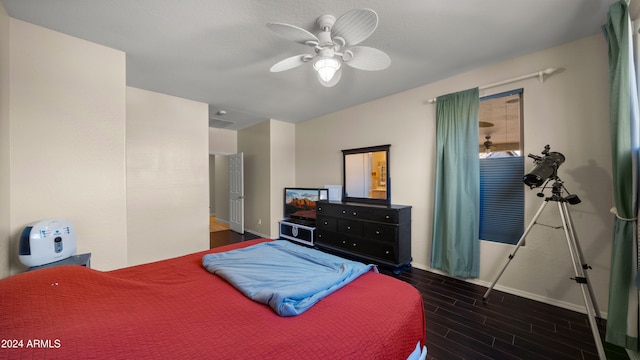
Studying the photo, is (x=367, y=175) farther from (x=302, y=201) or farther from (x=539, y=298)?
(x=539, y=298)

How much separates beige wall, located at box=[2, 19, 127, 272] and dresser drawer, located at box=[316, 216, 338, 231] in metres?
2.62

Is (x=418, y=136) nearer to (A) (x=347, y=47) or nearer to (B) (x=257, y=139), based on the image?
(A) (x=347, y=47)

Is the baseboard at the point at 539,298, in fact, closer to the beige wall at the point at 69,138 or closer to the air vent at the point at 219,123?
the beige wall at the point at 69,138

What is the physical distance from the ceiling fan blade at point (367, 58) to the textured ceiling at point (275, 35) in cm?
29

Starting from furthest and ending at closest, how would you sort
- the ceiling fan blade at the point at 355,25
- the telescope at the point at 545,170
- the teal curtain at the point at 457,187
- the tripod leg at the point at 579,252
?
the teal curtain at the point at 457,187 < the telescope at the point at 545,170 < the tripod leg at the point at 579,252 < the ceiling fan blade at the point at 355,25

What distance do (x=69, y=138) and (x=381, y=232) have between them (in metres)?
3.49

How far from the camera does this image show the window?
244 cm

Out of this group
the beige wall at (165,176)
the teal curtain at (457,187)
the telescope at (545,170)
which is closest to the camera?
the telescope at (545,170)

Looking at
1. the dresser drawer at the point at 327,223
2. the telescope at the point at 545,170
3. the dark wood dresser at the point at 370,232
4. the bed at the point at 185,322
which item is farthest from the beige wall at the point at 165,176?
the telescope at the point at 545,170

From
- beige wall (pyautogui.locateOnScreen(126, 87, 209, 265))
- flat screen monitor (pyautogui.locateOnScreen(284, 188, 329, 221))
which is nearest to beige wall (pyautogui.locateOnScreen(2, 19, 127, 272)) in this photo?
beige wall (pyautogui.locateOnScreen(126, 87, 209, 265))

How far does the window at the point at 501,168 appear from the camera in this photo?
2438 mm

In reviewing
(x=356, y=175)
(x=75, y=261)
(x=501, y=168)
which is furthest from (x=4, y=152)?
(x=501, y=168)

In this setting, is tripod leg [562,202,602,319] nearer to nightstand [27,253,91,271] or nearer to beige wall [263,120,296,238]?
nightstand [27,253,91,271]

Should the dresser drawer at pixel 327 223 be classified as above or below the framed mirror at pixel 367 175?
below
